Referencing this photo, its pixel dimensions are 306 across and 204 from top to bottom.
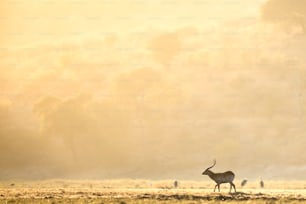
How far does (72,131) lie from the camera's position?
19625 centimetres

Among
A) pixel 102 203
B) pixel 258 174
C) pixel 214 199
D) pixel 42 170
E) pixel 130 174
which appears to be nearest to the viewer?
pixel 102 203

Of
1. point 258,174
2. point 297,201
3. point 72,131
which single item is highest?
point 72,131

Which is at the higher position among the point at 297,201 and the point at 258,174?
the point at 258,174

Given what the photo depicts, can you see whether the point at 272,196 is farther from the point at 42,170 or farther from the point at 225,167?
the point at 42,170

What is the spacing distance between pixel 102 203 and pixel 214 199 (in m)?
9.85

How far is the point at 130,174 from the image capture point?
183500mm

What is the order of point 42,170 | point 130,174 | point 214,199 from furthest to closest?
point 42,170 → point 130,174 → point 214,199

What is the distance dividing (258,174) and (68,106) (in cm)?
5498

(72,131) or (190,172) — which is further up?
(72,131)

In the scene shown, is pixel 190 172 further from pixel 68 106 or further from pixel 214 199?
pixel 214 199

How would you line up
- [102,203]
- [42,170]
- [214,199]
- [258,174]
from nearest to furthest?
[102,203] < [214,199] < [258,174] < [42,170]

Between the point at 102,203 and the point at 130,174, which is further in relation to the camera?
the point at 130,174

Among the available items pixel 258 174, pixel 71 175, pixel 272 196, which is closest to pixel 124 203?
pixel 272 196

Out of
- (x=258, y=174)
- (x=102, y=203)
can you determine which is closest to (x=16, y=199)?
(x=102, y=203)
